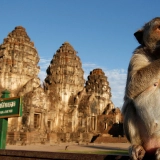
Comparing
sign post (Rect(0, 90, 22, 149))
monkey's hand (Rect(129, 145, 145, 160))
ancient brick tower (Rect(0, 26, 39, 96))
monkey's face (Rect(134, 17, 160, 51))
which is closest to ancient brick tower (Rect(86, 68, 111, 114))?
ancient brick tower (Rect(0, 26, 39, 96))

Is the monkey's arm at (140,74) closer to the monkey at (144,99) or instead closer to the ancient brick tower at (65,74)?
the monkey at (144,99)

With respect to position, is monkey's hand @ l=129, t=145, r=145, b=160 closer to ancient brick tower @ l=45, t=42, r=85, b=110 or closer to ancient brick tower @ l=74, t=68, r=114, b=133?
ancient brick tower @ l=74, t=68, r=114, b=133

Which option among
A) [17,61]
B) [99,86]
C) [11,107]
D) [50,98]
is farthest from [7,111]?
[99,86]

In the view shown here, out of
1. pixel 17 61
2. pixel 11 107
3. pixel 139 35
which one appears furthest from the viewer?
pixel 17 61

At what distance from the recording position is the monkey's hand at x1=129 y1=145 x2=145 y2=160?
260cm

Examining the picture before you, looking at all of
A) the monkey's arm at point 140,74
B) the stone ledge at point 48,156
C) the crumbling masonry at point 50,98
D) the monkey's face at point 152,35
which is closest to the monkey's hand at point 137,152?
the stone ledge at point 48,156

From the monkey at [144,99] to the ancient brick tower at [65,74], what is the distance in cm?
4063

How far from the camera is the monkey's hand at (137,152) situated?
260cm

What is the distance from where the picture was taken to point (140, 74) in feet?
9.23

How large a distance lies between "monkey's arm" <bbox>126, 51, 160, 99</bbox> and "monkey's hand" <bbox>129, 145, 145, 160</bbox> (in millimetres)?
519

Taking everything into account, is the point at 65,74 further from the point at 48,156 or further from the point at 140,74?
→ the point at 140,74

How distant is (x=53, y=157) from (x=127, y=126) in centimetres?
123

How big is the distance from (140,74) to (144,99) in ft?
0.86

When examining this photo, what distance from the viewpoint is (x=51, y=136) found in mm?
34438
